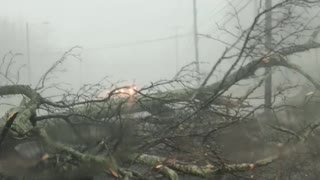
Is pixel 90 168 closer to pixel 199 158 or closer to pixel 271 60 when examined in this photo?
pixel 199 158

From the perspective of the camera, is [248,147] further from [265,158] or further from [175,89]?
[175,89]

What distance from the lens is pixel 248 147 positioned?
596cm

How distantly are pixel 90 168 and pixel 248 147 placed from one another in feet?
6.00

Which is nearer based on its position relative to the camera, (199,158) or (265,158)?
(199,158)

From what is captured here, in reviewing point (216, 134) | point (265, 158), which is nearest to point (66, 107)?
point (216, 134)

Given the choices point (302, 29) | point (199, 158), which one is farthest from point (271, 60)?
point (199, 158)

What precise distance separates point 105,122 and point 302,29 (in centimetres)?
286

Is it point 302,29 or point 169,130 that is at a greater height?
point 302,29

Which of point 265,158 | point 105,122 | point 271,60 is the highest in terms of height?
point 271,60

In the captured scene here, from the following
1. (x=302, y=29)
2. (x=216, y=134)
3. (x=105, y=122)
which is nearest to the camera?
(x=105, y=122)

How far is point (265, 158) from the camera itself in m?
5.78

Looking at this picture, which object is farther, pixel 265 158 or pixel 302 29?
pixel 302 29

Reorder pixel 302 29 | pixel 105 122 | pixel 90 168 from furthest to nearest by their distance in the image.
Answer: pixel 302 29 → pixel 105 122 → pixel 90 168

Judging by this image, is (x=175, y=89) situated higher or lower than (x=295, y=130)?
higher
